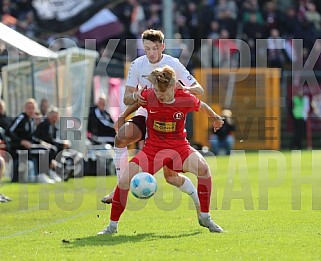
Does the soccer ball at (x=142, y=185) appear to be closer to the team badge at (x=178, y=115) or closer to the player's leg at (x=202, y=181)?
the player's leg at (x=202, y=181)

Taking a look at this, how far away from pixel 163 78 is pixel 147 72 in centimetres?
144

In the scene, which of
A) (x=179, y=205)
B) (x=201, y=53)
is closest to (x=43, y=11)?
(x=201, y=53)

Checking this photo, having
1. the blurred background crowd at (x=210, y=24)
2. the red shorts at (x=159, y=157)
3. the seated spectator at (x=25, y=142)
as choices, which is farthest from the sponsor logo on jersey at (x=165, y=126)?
Result: the blurred background crowd at (x=210, y=24)

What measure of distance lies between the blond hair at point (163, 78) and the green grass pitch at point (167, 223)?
157 centimetres

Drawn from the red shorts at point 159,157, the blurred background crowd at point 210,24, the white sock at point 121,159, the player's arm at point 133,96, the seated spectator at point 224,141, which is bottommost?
the seated spectator at point 224,141

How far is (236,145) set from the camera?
29562 millimetres

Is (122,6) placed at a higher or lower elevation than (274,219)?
higher

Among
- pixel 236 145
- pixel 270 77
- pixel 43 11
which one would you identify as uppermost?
pixel 43 11

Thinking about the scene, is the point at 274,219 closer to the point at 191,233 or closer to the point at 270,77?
the point at 191,233

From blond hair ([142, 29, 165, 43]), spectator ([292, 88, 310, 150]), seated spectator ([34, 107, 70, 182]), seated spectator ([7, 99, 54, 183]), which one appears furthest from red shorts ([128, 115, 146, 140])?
spectator ([292, 88, 310, 150])

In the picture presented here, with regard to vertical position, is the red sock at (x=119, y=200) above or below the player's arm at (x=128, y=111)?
below

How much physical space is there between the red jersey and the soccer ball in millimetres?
414

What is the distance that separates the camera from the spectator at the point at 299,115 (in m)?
29.9

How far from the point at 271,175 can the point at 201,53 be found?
32.8 feet
